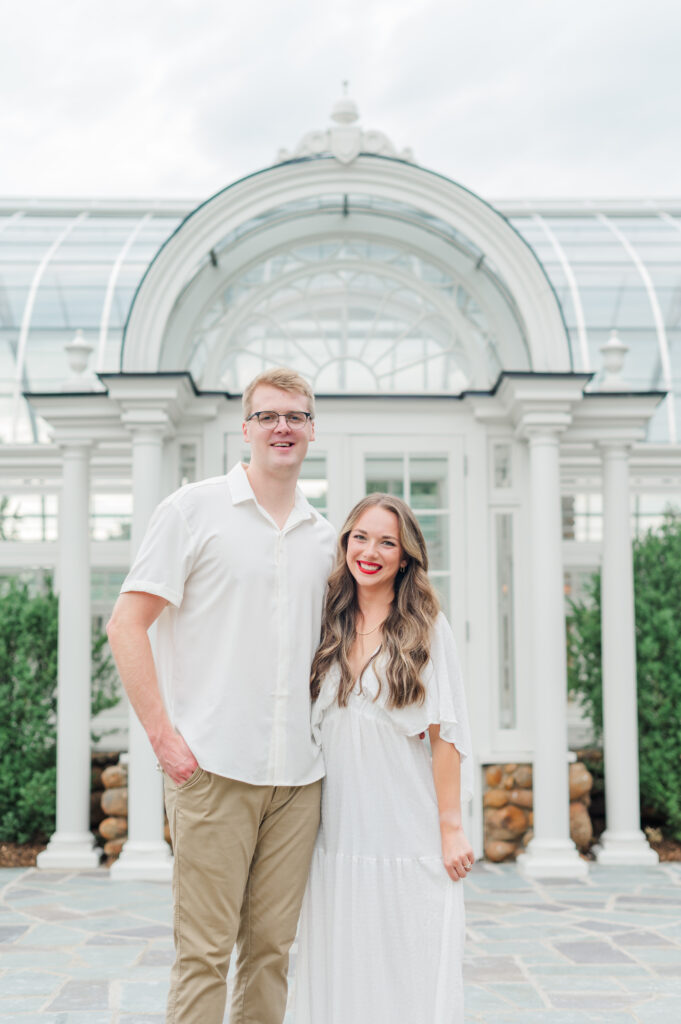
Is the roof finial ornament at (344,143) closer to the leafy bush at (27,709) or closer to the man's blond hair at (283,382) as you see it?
the leafy bush at (27,709)

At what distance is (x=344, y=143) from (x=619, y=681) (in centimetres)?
412

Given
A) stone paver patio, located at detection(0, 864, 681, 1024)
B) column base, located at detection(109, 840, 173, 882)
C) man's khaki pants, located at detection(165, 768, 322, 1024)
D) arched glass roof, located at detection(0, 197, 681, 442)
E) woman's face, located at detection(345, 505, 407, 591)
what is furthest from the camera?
arched glass roof, located at detection(0, 197, 681, 442)

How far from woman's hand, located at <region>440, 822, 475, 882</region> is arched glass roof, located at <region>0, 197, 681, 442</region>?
674 centimetres

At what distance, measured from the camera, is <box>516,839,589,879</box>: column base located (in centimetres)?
616

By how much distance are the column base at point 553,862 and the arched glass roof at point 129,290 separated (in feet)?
13.4

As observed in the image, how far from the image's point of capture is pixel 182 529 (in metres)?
2.67

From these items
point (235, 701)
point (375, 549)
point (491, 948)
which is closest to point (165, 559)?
point (235, 701)

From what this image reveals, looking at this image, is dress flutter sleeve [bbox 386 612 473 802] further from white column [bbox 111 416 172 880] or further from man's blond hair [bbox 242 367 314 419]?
white column [bbox 111 416 172 880]

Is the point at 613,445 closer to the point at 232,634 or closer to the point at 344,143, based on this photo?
the point at 344,143

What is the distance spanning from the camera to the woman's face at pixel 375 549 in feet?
8.91

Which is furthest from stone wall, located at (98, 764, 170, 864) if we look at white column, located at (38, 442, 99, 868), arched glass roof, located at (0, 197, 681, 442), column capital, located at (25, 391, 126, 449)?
arched glass roof, located at (0, 197, 681, 442)

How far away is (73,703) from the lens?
6.56m

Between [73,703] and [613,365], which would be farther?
[613,365]

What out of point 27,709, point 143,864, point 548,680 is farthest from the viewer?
point 27,709
